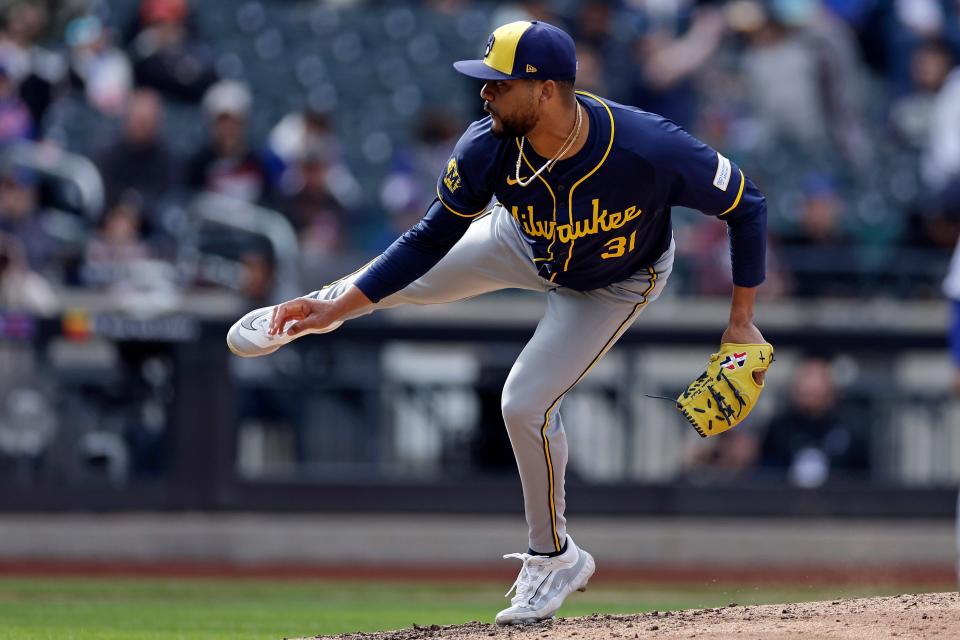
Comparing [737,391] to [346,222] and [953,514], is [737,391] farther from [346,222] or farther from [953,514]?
[346,222]

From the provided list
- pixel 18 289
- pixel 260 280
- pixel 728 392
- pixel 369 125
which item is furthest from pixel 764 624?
pixel 369 125

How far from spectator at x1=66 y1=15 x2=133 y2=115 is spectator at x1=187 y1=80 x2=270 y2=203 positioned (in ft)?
4.50

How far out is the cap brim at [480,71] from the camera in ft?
16.6

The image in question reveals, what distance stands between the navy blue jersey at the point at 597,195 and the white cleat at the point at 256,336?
0.32 m

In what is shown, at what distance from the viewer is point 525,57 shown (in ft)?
16.6

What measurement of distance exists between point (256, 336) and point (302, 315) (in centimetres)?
17

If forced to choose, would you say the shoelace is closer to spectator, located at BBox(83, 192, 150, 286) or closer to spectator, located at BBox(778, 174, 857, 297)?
spectator, located at BBox(83, 192, 150, 286)

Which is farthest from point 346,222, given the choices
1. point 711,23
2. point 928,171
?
point 928,171

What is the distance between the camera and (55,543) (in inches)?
405

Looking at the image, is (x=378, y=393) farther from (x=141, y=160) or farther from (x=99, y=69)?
(x=99, y=69)

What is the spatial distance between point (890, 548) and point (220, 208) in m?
5.16

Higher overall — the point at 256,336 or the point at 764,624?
the point at 256,336

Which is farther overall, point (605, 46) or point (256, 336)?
point (605, 46)

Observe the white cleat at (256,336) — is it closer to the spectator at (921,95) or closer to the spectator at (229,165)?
the spectator at (229,165)
